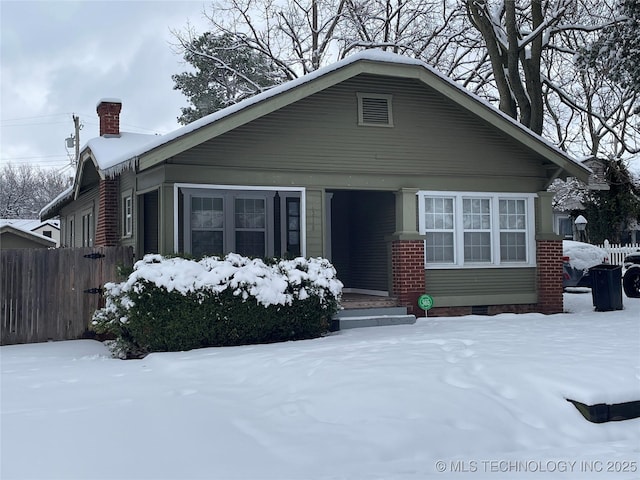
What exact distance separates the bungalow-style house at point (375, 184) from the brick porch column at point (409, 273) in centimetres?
3

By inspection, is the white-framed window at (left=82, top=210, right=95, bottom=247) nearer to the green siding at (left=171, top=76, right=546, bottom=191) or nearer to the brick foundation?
the green siding at (left=171, top=76, right=546, bottom=191)

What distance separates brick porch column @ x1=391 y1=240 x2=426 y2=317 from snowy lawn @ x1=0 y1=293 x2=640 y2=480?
4175 millimetres

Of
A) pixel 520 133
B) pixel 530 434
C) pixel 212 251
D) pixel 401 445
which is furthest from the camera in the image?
pixel 520 133

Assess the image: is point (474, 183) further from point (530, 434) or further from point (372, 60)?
point (530, 434)

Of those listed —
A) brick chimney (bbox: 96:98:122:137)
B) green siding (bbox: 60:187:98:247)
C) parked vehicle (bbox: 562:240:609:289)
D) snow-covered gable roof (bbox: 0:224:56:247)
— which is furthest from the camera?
snow-covered gable roof (bbox: 0:224:56:247)

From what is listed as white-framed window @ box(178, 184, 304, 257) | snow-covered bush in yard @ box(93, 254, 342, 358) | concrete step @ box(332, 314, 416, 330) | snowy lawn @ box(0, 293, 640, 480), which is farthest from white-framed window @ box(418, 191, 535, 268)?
snowy lawn @ box(0, 293, 640, 480)

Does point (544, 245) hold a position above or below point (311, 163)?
below

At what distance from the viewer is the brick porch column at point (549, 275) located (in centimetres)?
1501

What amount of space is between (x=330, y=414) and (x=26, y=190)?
94664 millimetres

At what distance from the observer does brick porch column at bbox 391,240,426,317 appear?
13.9 m

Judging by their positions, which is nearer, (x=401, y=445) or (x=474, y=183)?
(x=401, y=445)

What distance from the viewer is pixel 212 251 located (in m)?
13.0

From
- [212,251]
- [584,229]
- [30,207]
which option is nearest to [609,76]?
[212,251]

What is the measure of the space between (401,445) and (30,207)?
92940 millimetres
